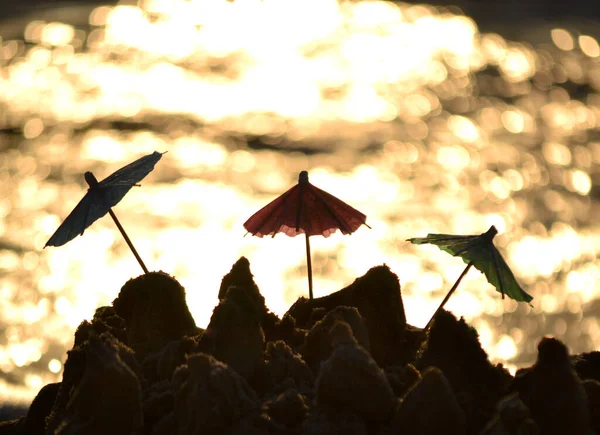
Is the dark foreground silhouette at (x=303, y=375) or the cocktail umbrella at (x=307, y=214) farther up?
the cocktail umbrella at (x=307, y=214)

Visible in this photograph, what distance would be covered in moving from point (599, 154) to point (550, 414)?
15.1 m

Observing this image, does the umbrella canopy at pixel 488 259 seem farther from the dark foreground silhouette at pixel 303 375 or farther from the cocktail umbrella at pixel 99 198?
the cocktail umbrella at pixel 99 198

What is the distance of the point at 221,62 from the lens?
2641 cm

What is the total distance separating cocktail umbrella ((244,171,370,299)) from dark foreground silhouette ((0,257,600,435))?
282 mm

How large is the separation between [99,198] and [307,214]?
3.81 ft

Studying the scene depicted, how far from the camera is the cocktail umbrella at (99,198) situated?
297 inches

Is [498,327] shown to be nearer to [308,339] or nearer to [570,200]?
[570,200]

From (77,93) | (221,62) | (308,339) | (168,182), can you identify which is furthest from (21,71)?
(308,339)

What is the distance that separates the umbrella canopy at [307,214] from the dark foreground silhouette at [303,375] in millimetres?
283

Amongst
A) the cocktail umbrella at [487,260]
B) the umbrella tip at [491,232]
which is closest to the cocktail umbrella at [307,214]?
the cocktail umbrella at [487,260]

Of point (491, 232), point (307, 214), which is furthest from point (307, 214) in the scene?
point (491, 232)

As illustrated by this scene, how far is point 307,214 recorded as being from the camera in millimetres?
7562

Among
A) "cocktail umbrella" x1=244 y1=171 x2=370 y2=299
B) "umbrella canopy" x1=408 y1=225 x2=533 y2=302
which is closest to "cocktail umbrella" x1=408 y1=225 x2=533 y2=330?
"umbrella canopy" x1=408 y1=225 x2=533 y2=302

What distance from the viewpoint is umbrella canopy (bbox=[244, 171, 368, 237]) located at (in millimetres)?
7541
